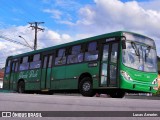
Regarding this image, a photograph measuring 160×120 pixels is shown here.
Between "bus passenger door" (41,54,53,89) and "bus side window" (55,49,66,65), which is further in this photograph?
"bus passenger door" (41,54,53,89)

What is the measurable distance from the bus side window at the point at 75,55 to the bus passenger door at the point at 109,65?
164 cm

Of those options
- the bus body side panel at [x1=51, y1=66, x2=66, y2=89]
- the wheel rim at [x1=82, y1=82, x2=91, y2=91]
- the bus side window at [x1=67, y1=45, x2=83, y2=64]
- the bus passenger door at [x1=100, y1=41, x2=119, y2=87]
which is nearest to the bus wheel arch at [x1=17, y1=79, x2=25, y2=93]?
the bus body side panel at [x1=51, y1=66, x2=66, y2=89]

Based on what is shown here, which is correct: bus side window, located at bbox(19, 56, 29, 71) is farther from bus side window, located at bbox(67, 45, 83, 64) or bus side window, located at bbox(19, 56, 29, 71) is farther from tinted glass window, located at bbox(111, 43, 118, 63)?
tinted glass window, located at bbox(111, 43, 118, 63)

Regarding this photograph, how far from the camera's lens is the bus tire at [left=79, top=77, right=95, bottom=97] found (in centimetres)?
1558

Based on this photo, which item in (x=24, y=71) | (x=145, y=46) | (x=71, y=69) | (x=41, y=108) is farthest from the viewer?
(x=24, y=71)

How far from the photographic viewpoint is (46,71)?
63.5 ft

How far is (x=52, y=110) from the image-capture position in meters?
5.07

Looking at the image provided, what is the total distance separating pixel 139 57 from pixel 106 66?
141 centimetres

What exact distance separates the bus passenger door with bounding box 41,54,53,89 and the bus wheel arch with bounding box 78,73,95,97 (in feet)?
10.3

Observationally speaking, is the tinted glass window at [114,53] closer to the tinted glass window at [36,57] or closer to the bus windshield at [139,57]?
the bus windshield at [139,57]

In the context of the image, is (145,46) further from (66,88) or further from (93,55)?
(66,88)

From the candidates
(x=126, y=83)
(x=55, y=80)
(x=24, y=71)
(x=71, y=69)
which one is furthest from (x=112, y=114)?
(x=24, y=71)

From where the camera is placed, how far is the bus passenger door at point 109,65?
14.7 metres

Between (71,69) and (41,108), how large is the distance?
1207 centimetres
